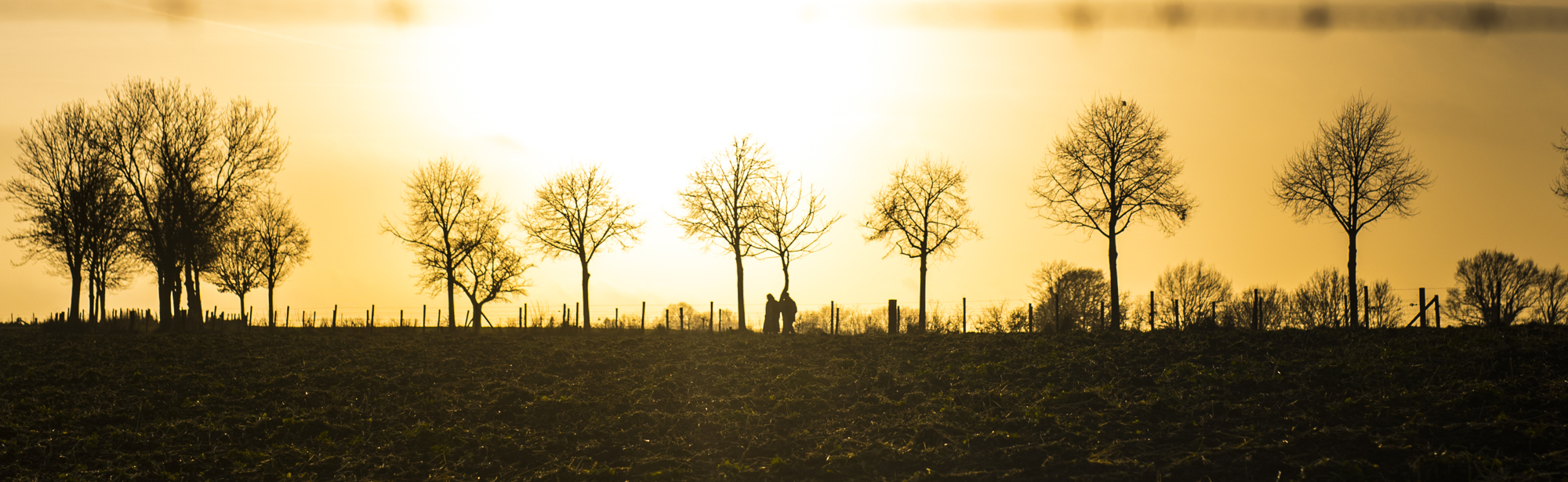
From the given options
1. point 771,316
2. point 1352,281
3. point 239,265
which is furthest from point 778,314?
point 239,265

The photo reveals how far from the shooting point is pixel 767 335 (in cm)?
2581

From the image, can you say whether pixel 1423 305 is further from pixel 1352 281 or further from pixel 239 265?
pixel 239 265

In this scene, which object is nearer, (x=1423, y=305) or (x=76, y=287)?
(x=1423, y=305)

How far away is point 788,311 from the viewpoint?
28422mm

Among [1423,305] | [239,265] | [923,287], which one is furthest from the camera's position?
[239,265]

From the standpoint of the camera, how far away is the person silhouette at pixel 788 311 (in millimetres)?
27987

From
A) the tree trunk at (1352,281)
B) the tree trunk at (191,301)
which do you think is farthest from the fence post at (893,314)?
the tree trunk at (191,301)

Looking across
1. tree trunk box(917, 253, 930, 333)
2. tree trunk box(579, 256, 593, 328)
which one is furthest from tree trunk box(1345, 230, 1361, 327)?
tree trunk box(579, 256, 593, 328)

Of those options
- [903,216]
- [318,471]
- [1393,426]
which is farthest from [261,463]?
[903,216]

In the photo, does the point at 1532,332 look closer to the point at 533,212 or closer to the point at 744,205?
the point at 744,205

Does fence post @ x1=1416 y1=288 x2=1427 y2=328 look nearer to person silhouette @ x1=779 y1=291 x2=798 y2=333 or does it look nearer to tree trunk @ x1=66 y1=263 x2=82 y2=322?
person silhouette @ x1=779 y1=291 x2=798 y2=333

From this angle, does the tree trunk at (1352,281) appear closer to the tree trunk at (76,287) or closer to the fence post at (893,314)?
the fence post at (893,314)

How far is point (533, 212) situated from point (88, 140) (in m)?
18.9

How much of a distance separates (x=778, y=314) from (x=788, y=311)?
0.36 metres
